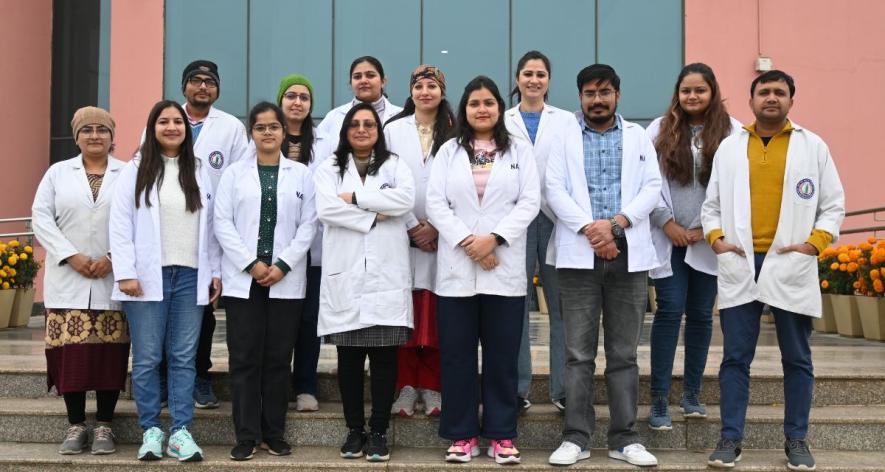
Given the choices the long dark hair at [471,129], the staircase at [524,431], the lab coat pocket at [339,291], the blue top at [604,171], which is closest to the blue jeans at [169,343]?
the staircase at [524,431]

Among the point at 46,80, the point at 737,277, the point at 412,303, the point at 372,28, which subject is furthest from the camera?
the point at 46,80

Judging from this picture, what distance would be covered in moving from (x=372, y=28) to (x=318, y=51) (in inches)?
38.0

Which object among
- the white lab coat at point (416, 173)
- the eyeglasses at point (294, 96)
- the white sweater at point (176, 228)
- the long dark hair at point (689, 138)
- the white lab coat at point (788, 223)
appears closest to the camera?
the white lab coat at point (788, 223)

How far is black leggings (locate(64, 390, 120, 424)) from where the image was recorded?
4535mm

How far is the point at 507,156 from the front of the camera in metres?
4.38

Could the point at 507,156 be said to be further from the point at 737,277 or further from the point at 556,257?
the point at 737,277

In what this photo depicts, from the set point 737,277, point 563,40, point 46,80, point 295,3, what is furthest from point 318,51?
point 737,277

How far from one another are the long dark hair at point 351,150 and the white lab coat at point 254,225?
0.82 feet

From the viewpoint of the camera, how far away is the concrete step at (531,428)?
4.64m

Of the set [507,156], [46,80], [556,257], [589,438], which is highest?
[46,80]

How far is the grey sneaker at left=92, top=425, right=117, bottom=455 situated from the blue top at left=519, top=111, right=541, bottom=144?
9.38ft

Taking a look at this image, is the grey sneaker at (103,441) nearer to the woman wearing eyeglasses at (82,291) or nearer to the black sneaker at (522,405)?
the woman wearing eyeglasses at (82,291)

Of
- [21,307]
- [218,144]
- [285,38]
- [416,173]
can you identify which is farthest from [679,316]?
[285,38]

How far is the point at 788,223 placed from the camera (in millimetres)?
4125
